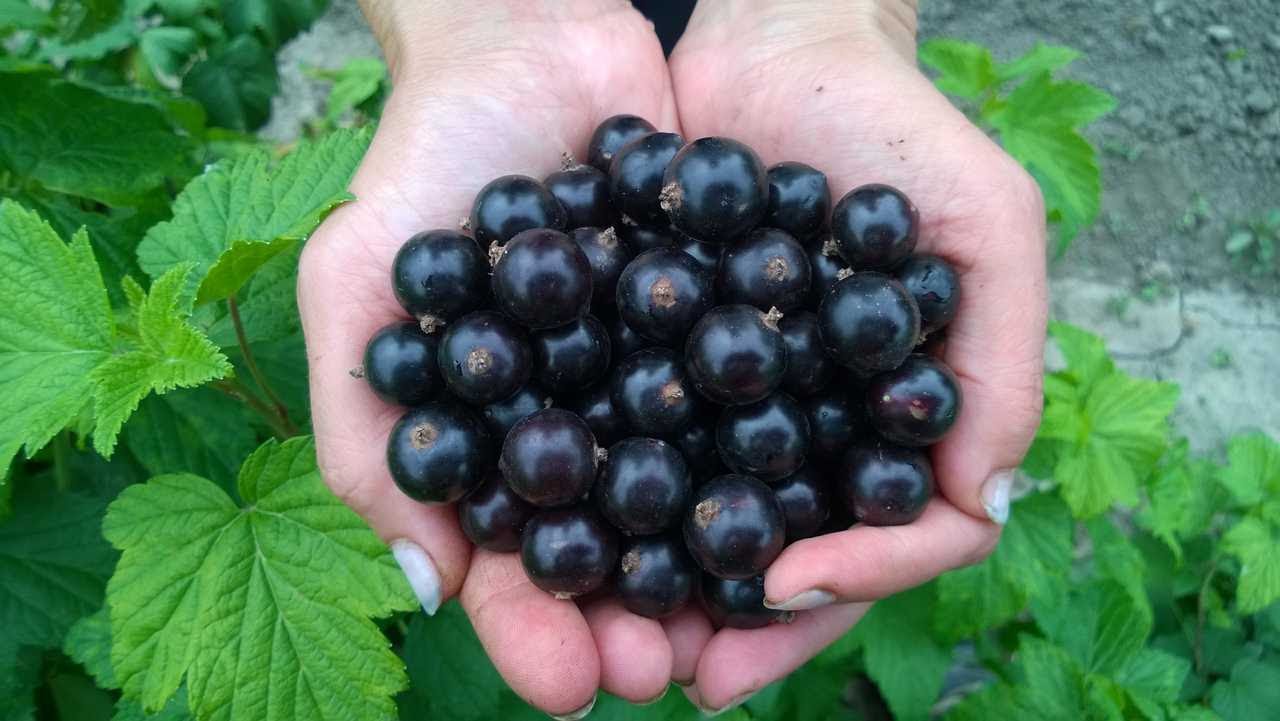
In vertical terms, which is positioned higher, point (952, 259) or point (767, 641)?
point (952, 259)

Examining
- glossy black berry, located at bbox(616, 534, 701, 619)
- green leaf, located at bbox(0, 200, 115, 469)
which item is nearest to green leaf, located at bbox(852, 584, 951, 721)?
glossy black berry, located at bbox(616, 534, 701, 619)

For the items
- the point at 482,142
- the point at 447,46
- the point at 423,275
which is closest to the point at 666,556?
the point at 423,275

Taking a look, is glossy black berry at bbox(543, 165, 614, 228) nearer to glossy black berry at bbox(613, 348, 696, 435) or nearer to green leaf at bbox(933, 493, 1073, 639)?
glossy black berry at bbox(613, 348, 696, 435)

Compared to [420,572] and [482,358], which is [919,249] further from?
[420,572]

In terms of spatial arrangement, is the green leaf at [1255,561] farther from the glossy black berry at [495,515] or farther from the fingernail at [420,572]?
the fingernail at [420,572]

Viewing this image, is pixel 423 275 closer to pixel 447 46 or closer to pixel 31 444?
pixel 31 444

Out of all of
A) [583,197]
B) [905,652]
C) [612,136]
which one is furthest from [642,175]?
[905,652]

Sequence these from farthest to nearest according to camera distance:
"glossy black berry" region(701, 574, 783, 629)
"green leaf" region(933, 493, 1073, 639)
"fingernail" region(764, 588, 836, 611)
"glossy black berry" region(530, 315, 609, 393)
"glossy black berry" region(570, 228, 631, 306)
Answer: "green leaf" region(933, 493, 1073, 639) → "glossy black berry" region(570, 228, 631, 306) → "glossy black berry" region(530, 315, 609, 393) → "glossy black berry" region(701, 574, 783, 629) → "fingernail" region(764, 588, 836, 611)
